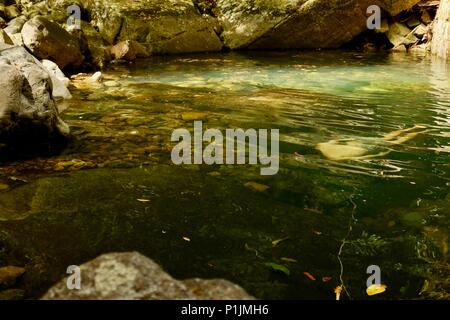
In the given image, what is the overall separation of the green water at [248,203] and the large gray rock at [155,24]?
7565 millimetres

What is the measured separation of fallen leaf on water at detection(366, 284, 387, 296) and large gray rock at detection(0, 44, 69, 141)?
366 cm

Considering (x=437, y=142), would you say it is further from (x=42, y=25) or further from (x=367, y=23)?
(x=367, y=23)

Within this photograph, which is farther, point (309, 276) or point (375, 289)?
point (309, 276)

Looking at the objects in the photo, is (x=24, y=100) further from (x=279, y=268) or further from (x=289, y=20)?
(x=289, y=20)

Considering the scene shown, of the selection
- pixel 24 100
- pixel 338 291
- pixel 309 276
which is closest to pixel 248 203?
pixel 309 276

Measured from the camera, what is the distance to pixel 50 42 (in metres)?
9.66

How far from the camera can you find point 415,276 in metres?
2.68

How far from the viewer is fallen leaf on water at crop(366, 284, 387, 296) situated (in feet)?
8.25

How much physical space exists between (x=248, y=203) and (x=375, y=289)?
134 cm

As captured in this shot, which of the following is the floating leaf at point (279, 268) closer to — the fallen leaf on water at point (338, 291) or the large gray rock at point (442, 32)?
the fallen leaf on water at point (338, 291)

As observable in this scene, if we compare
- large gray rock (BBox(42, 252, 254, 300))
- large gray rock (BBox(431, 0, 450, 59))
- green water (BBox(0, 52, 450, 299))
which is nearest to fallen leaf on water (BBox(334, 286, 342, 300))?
green water (BBox(0, 52, 450, 299))

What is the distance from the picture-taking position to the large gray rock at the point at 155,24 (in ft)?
44.9

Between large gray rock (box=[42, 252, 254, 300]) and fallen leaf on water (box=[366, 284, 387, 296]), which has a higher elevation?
large gray rock (box=[42, 252, 254, 300])

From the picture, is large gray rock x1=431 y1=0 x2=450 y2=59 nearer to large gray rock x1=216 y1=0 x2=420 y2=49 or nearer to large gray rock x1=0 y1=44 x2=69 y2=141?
large gray rock x1=216 y1=0 x2=420 y2=49
